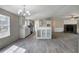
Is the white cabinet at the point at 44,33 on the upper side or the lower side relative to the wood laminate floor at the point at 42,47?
upper

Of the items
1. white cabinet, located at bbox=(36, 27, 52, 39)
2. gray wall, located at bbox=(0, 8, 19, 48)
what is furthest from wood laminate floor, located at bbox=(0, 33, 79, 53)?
white cabinet, located at bbox=(36, 27, 52, 39)

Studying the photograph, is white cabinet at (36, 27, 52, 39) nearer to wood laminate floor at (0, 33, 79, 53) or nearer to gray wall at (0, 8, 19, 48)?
wood laminate floor at (0, 33, 79, 53)

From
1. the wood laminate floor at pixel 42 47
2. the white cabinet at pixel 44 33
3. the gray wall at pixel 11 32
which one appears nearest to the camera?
the wood laminate floor at pixel 42 47

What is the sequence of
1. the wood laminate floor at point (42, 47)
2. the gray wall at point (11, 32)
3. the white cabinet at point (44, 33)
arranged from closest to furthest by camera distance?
the wood laminate floor at point (42, 47) → the gray wall at point (11, 32) → the white cabinet at point (44, 33)

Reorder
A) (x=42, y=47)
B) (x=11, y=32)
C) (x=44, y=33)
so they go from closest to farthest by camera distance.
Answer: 1. (x=42, y=47)
2. (x=11, y=32)
3. (x=44, y=33)

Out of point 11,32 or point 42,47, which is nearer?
point 42,47

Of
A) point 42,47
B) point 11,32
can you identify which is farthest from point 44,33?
point 42,47

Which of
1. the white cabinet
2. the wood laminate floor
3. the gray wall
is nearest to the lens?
the wood laminate floor

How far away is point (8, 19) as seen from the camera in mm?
5898

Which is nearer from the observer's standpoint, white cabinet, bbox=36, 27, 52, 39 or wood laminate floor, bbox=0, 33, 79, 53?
wood laminate floor, bbox=0, 33, 79, 53

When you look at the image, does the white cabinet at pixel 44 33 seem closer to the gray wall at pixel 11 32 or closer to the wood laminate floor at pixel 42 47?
the wood laminate floor at pixel 42 47

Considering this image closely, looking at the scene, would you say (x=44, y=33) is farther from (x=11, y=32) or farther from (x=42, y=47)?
(x=42, y=47)

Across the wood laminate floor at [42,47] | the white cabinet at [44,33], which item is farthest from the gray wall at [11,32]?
the white cabinet at [44,33]
